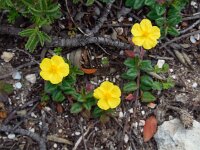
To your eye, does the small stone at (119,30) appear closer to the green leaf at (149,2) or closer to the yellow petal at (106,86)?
the green leaf at (149,2)

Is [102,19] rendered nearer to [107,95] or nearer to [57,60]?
[57,60]

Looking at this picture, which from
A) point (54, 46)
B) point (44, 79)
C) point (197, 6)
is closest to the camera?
point (44, 79)

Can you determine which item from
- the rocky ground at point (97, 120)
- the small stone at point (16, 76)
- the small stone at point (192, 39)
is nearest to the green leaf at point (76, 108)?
the rocky ground at point (97, 120)

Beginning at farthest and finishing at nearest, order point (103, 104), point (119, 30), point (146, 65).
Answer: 1. point (119, 30)
2. point (146, 65)
3. point (103, 104)

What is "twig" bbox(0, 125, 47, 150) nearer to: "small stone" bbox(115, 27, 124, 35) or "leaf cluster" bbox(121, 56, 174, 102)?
"leaf cluster" bbox(121, 56, 174, 102)

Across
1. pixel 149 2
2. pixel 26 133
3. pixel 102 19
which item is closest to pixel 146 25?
pixel 149 2

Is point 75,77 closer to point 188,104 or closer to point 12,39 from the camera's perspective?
point 12,39

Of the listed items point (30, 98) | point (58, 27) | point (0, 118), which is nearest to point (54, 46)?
point (58, 27)
